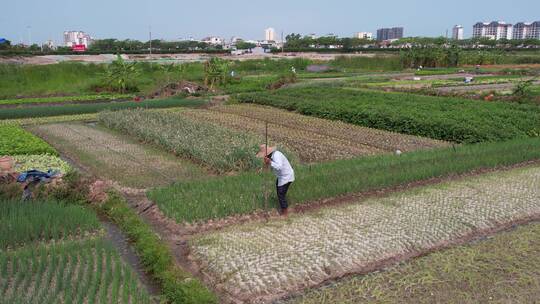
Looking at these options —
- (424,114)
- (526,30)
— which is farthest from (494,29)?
(424,114)

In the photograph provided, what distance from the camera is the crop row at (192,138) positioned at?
12.5 meters

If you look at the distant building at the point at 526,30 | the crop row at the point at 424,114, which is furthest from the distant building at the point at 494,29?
the crop row at the point at 424,114

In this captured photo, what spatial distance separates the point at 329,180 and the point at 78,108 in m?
17.3

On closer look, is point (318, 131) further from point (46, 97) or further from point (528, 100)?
point (46, 97)

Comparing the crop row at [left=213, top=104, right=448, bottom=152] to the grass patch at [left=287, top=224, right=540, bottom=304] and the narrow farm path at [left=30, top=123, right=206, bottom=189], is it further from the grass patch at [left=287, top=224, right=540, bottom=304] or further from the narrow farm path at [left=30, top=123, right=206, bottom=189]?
the grass patch at [left=287, top=224, right=540, bottom=304]

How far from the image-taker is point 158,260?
717cm

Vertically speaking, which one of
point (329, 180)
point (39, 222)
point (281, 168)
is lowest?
point (39, 222)

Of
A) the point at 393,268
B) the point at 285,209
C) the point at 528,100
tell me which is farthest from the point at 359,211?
the point at 528,100

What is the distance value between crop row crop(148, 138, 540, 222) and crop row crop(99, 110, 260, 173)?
4.21 feet

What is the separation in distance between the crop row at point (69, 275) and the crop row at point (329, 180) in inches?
71.4

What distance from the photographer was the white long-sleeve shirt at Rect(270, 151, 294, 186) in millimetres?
8492

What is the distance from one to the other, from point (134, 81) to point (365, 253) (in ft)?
98.2

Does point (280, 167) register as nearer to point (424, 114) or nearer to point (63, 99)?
point (424, 114)

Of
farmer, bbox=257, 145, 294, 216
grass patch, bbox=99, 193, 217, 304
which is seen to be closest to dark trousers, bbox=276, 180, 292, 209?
farmer, bbox=257, 145, 294, 216
